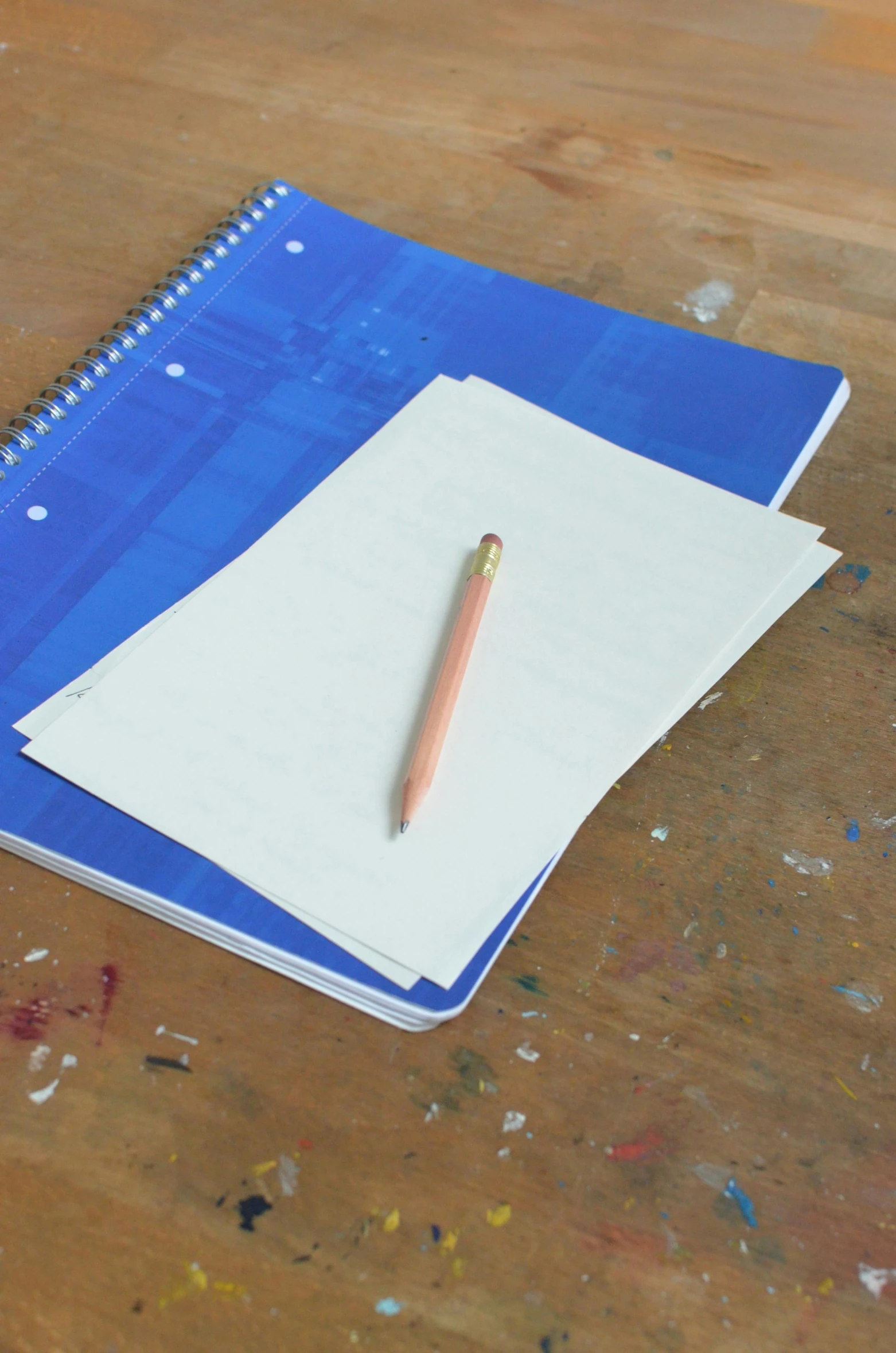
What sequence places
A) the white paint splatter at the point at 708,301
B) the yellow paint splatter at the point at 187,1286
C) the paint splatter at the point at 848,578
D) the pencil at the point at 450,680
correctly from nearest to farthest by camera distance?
the yellow paint splatter at the point at 187,1286 < the pencil at the point at 450,680 < the paint splatter at the point at 848,578 < the white paint splatter at the point at 708,301

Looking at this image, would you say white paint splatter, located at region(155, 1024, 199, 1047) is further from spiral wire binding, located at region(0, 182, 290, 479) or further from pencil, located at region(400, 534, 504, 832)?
spiral wire binding, located at region(0, 182, 290, 479)

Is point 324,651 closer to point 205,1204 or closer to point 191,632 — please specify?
point 191,632

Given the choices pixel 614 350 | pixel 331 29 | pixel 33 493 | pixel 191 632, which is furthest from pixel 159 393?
pixel 331 29

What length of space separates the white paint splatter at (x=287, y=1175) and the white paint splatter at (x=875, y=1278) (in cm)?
24

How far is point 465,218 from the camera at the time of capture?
0.89 metres

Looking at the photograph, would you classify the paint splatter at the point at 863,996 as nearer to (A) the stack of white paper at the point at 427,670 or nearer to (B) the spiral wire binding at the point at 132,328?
(A) the stack of white paper at the point at 427,670

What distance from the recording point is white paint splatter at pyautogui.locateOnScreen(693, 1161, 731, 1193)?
0.44 meters

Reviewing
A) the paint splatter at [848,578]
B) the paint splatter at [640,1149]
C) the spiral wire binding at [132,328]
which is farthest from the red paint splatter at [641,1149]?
the spiral wire binding at [132,328]

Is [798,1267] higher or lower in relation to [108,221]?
lower

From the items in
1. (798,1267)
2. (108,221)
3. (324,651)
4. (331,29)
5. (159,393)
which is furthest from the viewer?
(331,29)

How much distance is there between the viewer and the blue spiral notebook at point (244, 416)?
1.77 ft

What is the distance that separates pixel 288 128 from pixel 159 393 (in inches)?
16.1

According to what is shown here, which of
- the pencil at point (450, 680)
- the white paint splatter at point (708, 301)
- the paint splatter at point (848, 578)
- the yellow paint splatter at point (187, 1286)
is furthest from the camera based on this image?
the white paint splatter at point (708, 301)

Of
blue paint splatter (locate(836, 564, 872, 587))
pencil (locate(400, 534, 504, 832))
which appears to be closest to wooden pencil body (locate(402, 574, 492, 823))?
pencil (locate(400, 534, 504, 832))
